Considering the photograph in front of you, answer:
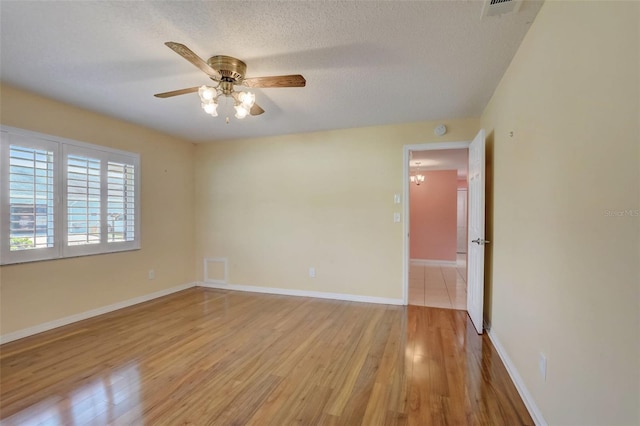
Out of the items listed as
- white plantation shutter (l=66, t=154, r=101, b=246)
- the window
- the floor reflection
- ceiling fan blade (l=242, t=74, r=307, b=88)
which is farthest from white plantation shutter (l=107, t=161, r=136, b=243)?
ceiling fan blade (l=242, t=74, r=307, b=88)

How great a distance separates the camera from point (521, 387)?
1.88m

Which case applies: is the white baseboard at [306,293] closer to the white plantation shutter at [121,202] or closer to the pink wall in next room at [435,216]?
the white plantation shutter at [121,202]

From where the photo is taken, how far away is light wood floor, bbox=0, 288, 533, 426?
5.58 feet

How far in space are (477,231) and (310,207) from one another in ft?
7.06

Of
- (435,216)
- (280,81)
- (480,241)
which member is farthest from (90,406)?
(435,216)

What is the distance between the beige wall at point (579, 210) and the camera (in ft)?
3.08

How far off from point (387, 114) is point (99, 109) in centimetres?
326

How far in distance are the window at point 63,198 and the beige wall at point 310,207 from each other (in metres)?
1.21

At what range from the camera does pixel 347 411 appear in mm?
1724

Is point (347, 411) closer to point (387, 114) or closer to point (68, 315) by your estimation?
point (387, 114)

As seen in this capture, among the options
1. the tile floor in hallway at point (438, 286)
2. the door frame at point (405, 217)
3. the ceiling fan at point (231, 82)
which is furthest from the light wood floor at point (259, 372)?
the ceiling fan at point (231, 82)

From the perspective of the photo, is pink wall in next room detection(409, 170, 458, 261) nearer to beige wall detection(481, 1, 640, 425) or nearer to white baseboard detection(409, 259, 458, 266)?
white baseboard detection(409, 259, 458, 266)

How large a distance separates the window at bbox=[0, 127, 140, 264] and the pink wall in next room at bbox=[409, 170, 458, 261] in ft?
18.7

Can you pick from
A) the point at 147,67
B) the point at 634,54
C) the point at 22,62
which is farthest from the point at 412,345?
the point at 22,62
